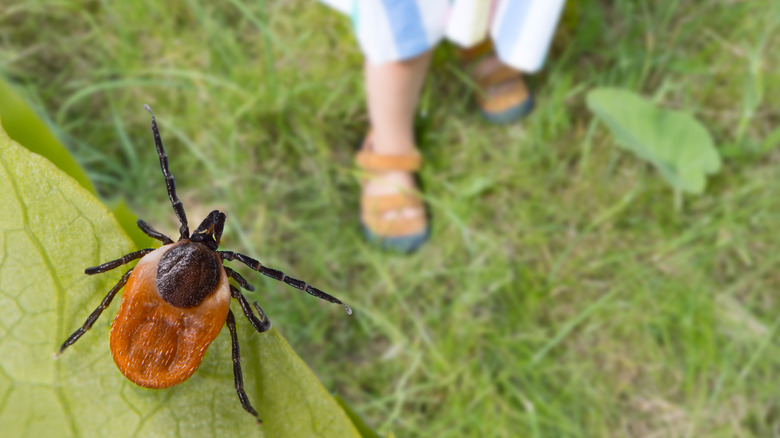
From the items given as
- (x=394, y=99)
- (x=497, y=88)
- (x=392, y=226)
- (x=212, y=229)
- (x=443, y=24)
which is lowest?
(x=392, y=226)

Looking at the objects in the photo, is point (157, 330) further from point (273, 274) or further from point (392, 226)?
point (392, 226)

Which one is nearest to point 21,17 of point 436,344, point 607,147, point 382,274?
point 382,274

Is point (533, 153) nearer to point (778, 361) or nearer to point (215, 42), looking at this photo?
point (778, 361)

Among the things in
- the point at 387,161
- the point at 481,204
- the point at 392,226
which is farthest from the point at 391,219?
the point at 481,204

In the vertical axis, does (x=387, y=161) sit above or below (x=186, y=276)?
below

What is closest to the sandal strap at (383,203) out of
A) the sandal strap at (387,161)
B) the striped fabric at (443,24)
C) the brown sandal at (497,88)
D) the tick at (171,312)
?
the sandal strap at (387,161)

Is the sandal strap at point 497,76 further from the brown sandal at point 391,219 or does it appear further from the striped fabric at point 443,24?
the striped fabric at point 443,24

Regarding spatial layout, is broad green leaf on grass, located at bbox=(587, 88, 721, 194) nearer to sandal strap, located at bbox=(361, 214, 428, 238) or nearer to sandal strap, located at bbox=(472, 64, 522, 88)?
sandal strap, located at bbox=(472, 64, 522, 88)

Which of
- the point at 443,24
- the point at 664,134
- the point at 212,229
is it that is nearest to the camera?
the point at 212,229
